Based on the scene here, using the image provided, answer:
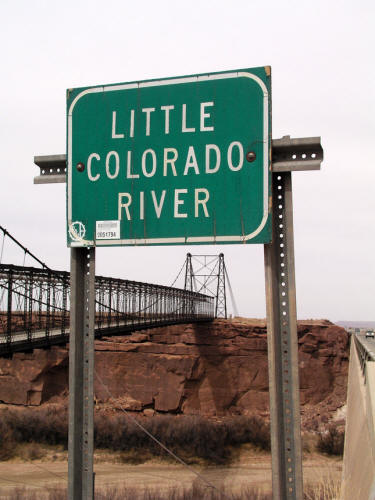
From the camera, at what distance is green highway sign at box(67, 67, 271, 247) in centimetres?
509

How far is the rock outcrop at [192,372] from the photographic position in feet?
92.9

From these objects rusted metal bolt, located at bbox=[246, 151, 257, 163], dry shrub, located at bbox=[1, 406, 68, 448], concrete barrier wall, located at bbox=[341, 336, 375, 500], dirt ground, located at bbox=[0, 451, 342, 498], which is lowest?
dirt ground, located at bbox=[0, 451, 342, 498]

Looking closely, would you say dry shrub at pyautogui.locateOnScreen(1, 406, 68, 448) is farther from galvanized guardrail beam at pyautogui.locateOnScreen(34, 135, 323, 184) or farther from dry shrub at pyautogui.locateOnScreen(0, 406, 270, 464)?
galvanized guardrail beam at pyautogui.locateOnScreen(34, 135, 323, 184)

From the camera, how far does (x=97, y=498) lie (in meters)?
12.9

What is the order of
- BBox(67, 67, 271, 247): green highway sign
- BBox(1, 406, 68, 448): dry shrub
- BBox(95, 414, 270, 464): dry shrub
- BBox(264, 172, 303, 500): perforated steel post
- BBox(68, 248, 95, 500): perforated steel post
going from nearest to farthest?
1. BBox(264, 172, 303, 500): perforated steel post
2. BBox(67, 67, 271, 247): green highway sign
3. BBox(68, 248, 95, 500): perforated steel post
4. BBox(95, 414, 270, 464): dry shrub
5. BBox(1, 406, 68, 448): dry shrub

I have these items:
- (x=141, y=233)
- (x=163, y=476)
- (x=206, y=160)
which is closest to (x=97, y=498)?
(x=163, y=476)

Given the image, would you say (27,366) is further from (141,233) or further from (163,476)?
(141,233)

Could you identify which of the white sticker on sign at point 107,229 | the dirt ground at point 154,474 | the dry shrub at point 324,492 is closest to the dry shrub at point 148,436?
the dirt ground at point 154,474

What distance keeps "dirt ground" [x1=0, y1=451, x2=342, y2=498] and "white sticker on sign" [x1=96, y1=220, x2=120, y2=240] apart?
39.4ft

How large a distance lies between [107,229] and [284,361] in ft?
8.14

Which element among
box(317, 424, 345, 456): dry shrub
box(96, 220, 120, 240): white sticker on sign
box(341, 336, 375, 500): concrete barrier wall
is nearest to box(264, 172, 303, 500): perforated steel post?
box(341, 336, 375, 500): concrete barrier wall

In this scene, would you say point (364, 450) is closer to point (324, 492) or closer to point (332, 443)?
point (324, 492)

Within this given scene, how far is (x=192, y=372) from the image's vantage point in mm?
30750

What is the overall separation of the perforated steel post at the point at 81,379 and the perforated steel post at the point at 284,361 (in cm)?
220
